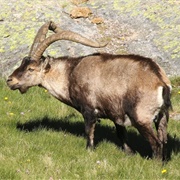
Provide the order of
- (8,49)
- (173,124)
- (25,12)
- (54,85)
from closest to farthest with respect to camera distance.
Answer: (54,85), (173,124), (8,49), (25,12)

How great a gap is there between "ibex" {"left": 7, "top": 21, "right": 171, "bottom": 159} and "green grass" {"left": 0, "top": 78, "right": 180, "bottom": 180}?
430 millimetres

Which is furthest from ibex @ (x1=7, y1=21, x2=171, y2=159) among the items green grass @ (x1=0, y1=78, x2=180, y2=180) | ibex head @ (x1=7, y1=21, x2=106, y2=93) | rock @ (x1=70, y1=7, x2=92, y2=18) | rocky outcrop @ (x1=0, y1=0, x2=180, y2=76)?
rock @ (x1=70, y1=7, x2=92, y2=18)

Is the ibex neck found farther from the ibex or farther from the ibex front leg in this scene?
the ibex front leg

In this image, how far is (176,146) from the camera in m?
10.4

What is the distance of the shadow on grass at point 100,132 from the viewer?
10.4 m

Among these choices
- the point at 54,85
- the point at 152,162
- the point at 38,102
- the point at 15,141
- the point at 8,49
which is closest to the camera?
the point at 152,162

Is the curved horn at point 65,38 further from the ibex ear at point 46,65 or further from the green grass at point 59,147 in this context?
the green grass at point 59,147

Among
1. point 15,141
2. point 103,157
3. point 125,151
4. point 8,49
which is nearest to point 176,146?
point 125,151

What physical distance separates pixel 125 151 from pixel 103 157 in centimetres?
75

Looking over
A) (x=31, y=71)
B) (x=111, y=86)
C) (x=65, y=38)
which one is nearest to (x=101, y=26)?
(x=31, y=71)

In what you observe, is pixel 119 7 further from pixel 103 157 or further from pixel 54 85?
pixel 103 157

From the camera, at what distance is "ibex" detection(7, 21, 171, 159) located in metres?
9.07

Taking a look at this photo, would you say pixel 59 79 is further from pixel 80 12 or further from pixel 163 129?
pixel 80 12

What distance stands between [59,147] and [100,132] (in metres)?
1.88
